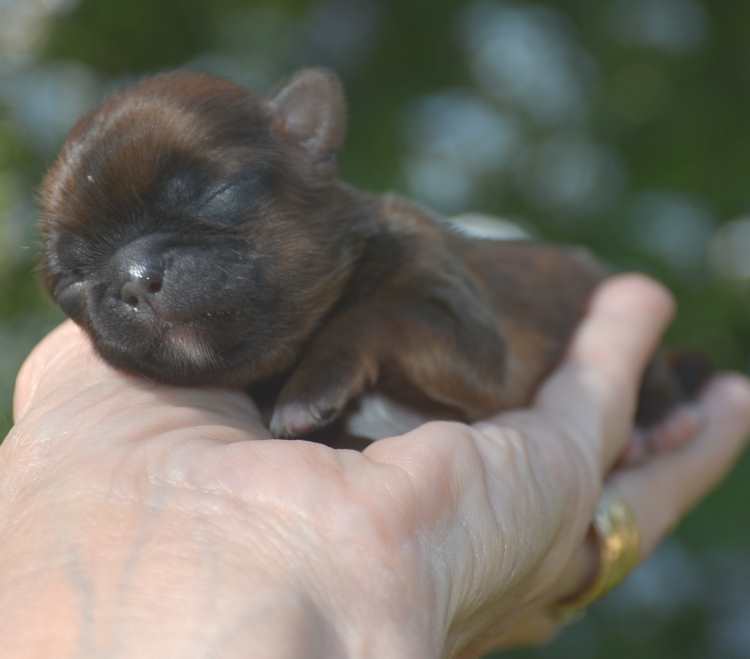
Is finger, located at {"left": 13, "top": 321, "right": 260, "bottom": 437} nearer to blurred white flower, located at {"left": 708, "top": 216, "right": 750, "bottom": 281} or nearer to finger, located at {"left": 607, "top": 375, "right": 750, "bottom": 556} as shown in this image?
finger, located at {"left": 607, "top": 375, "right": 750, "bottom": 556}

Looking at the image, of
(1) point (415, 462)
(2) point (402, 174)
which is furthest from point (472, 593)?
(2) point (402, 174)

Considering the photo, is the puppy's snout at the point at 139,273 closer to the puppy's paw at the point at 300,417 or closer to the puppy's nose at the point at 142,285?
the puppy's nose at the point at 142,285

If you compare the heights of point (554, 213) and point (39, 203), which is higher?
point (39, 203)

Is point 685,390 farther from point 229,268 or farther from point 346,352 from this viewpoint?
point 229,268

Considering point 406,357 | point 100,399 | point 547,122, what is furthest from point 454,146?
point 100,399

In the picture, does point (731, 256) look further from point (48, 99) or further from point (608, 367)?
point (48, 99)

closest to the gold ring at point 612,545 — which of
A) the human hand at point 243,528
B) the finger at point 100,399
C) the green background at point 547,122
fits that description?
the human hand at point 243,528
